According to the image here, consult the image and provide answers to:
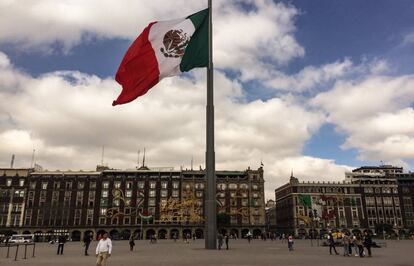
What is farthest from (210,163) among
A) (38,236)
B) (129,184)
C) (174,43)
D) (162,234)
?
(38,236)

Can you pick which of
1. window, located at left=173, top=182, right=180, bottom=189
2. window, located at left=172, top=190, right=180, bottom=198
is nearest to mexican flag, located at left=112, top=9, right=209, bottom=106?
window, located at left=172, top=190, right=180, bottom=198

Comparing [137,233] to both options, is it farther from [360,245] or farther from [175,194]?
[360,245]

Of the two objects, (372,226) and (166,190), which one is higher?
(166,190)

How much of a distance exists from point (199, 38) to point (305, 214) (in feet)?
344

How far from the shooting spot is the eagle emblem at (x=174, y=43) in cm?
2341

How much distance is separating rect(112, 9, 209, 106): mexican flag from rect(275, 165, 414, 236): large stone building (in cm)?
10110

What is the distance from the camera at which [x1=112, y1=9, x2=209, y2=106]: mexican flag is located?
72.9 feet

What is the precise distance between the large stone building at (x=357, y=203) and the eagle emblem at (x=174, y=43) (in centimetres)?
10187

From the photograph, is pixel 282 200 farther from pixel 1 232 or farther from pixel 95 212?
pixel 1 232

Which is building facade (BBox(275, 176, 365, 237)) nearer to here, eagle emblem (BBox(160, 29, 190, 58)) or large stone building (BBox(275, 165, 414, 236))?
large stone building (BBox(275, 165, 414, 236))

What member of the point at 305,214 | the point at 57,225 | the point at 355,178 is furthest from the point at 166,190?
the point at 355,178

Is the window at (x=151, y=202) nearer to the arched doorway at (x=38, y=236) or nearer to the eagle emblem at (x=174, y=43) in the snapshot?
the arched doorway at (x=38, y=236)

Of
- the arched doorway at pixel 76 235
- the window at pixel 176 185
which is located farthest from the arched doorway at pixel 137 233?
the window at pixel 176 185

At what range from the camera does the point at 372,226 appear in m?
119
